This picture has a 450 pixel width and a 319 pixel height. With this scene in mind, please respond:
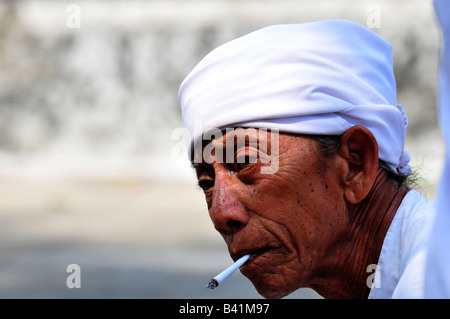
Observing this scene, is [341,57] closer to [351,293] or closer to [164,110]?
[351,293]

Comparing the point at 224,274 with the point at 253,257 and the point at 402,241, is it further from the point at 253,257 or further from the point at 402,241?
the point at 402,241

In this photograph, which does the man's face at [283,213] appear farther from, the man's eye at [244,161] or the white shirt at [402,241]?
the white shirt at [402,241]

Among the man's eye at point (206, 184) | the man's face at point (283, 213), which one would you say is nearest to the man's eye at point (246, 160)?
the man's face at point (283, 213)

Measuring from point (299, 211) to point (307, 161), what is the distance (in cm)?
15

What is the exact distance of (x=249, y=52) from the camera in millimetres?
1987

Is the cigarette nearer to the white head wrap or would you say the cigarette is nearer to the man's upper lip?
the man's upper lip

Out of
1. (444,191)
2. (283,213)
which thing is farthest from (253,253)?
(444,191)

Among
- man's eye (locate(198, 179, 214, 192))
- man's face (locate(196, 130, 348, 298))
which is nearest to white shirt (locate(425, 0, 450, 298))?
man's face (locate(196, 130, 348, 298))

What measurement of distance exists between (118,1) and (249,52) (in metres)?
4.94

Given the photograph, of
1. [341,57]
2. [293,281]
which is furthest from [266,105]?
[293,281]

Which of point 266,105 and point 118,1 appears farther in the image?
point 118,1

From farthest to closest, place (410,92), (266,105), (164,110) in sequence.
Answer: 1. (164,110)
2. (410,92)
3. (266,105)

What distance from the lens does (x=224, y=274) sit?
168 centimetres

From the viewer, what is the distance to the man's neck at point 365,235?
196cm
